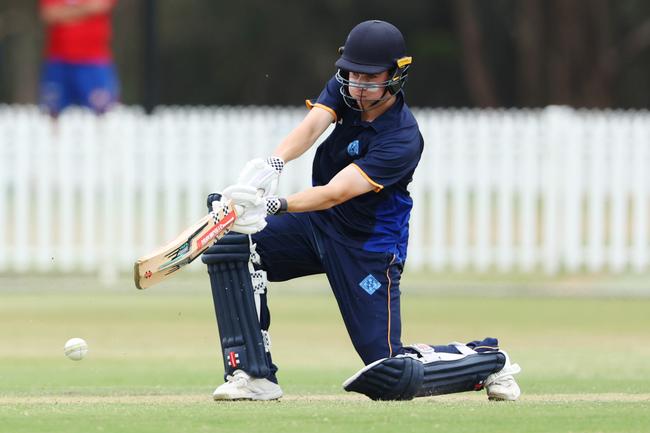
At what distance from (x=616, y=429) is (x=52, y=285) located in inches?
361

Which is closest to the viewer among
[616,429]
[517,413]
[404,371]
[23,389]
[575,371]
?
[616,429]

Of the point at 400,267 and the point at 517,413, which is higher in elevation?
the point at 400,267

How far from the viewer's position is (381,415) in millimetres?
6973

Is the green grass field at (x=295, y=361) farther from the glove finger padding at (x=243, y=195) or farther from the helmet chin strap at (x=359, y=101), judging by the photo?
the helmet chin strap at (x=359, y=101)

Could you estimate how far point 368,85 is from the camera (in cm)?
777

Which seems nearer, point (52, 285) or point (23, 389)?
point (23, 389)

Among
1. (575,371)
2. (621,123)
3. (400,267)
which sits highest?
(621,123)

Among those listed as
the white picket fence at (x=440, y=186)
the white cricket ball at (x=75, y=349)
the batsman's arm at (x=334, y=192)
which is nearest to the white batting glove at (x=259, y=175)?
the batsman's arm at (x=334, y=192)

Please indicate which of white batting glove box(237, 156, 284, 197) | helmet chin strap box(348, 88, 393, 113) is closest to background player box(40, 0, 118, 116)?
helmet chin strap box(348, 88, 393, 113)

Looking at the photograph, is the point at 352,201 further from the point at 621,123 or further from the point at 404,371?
the point at 621,123

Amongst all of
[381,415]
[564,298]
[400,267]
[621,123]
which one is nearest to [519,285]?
[564,298]

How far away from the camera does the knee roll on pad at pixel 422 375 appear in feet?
25.0

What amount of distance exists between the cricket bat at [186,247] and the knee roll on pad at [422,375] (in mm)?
955

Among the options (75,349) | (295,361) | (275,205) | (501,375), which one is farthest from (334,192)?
(295,361)
